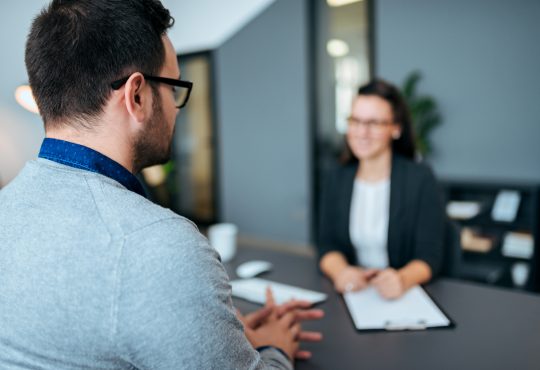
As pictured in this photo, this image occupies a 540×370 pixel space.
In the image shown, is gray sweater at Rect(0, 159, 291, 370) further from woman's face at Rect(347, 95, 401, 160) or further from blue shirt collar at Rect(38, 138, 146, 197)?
woman's face at Rect(347, 95, 401, 160)

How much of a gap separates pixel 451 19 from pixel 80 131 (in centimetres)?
344

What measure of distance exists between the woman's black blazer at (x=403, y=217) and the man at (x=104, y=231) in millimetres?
1069

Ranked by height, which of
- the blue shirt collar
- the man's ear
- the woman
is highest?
the man's ear

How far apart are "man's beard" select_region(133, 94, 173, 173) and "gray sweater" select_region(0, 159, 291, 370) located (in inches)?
4.5

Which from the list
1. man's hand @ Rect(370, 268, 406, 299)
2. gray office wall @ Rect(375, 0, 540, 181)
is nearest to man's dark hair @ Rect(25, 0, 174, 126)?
man's hand @ Rect(370, 268, 406, 299)

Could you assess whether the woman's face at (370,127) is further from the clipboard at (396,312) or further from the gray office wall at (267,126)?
the gray office wall at (267,126)

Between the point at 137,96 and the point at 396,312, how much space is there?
84cm

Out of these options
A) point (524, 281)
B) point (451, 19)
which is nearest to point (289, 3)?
point (451, 19)

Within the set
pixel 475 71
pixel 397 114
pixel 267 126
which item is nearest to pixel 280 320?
pixel 397 114

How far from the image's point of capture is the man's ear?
0.70m

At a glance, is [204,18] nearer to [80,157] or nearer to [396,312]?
[80,157]

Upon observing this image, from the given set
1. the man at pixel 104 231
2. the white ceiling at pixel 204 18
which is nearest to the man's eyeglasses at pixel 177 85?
the man at pixel 104 231

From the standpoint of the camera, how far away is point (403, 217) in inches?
69.2

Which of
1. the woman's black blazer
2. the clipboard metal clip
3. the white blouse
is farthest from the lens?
the white blouse
